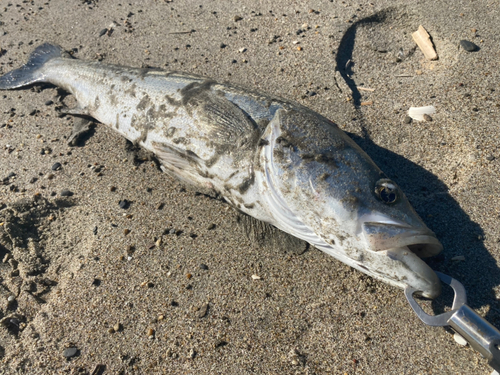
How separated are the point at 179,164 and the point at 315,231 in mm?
1459

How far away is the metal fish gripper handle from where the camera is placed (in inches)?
73.2

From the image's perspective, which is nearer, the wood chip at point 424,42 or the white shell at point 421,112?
the white shell at point 421,112

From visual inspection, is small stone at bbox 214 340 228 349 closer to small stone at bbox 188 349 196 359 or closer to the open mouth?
small stone at bbox 188 349 196 359

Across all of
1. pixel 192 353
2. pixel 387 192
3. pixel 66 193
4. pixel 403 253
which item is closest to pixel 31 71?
pixel 66 193

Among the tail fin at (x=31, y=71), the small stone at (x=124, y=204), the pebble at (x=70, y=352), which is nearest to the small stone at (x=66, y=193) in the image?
the small stone at (x=124, y=204)

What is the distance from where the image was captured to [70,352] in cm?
241

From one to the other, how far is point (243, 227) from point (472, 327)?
5.79ft

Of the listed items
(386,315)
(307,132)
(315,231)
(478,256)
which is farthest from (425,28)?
(386,315)

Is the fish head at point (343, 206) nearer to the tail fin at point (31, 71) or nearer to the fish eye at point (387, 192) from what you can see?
the fish eye at point (387, 192)

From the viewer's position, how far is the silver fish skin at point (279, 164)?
7.50 ft

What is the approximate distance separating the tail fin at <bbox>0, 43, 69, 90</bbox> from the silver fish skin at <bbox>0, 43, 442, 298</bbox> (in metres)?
1.62

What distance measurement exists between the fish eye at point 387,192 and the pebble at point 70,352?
2459mm

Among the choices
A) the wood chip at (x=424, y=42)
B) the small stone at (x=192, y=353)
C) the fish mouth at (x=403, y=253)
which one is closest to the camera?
the fish mouth at (x=403, y=253)

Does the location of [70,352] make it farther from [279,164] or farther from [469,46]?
[469,46]
